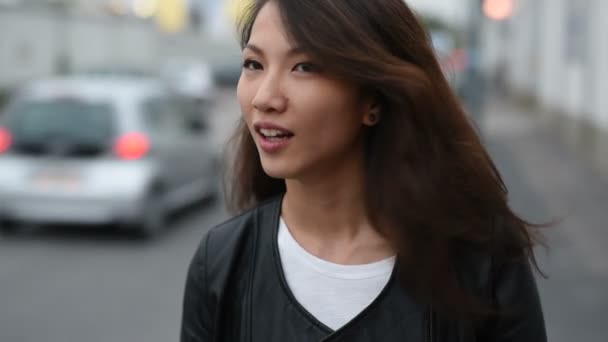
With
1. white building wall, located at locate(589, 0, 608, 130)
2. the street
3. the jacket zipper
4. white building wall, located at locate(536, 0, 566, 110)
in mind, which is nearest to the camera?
A: the jacket zipper

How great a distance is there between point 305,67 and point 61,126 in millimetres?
7921

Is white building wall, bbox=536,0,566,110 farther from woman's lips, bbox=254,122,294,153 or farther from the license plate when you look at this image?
woman's lips, bbox=254,122,294,153

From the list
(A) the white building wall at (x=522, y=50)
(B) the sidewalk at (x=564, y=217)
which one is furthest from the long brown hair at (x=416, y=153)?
(A) the white building wall at (x=522, y=50)

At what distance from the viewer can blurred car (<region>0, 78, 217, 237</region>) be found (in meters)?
9.27

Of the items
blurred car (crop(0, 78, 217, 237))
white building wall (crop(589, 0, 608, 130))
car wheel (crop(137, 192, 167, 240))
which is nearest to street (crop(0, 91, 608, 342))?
car wheel (crop(137, 192, 167, 240))

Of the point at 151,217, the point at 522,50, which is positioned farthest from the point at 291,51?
the point at 522,50

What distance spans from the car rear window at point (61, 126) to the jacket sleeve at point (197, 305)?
24.5ft

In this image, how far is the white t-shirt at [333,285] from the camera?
188 centimetres

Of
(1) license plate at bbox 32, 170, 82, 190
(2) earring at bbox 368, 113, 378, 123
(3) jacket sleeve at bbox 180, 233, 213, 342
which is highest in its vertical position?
(2) earring at bbox 368, 113, 378, 123

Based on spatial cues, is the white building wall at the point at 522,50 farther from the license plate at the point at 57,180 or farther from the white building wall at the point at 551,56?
the license plate at the point at 57,180

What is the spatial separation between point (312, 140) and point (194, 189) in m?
9.48

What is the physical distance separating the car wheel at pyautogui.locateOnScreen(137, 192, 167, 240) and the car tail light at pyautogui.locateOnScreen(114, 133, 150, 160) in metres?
0.42

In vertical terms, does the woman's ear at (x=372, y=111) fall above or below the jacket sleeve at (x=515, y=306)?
above

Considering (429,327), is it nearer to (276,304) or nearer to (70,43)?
(276,304)
